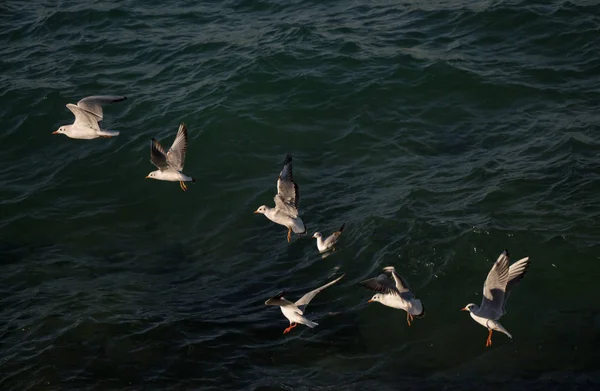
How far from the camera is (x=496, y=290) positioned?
36.9 feet

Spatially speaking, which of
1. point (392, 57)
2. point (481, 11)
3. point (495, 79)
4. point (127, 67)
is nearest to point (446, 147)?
point (495, 79)

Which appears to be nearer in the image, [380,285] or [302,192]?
[380,285]

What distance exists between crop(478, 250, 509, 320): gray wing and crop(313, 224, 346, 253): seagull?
2.92m

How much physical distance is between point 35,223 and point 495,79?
10.2 metres

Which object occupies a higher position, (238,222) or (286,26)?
(286,26)

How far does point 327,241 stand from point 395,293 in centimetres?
219

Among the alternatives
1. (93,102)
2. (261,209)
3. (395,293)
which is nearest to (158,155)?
(93,102)

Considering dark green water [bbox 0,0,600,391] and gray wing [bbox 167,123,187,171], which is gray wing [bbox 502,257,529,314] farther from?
gray wing [bbox 167,123,187,171]

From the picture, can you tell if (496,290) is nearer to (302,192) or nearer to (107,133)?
(302,192)

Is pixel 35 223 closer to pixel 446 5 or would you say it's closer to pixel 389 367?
pixel 389 367

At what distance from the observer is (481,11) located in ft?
67.8

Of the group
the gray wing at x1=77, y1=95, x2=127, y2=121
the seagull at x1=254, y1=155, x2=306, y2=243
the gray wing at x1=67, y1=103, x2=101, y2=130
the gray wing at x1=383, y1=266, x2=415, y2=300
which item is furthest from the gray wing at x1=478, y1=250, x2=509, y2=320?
the gray wing at x1=67, y1=103, x2=101, y2=130

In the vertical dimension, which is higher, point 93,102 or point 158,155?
point 93,102

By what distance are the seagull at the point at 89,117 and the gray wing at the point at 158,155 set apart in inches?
40.4
